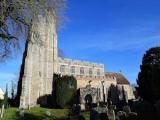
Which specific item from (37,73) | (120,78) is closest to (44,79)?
(37,73)

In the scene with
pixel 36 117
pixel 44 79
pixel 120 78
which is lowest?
pixel 36 117

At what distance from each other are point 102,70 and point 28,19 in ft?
186

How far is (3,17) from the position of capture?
15289mm

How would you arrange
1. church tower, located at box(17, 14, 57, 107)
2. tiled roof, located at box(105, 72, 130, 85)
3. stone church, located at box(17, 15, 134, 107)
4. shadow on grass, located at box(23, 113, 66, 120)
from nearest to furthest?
shadow on grass, located at box(23, 113, 66, 120)
church tower, located at box(17, 14, 57, 107)
stone church, located at box(17, 15, 134, 107)
tiled roof, located at box(105, 72, 130, 85)

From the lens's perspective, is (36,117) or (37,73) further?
(37,73)

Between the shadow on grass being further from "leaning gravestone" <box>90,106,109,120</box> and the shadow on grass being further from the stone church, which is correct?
"leaning gravestone" <box>90,106,109,120</box>

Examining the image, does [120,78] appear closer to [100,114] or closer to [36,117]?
[36,117]

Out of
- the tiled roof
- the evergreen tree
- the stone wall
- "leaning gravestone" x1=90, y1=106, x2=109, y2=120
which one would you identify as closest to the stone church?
the stone wall

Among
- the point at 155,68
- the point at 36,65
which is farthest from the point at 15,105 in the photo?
the point at 155,68

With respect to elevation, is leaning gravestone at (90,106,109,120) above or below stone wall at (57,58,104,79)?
below

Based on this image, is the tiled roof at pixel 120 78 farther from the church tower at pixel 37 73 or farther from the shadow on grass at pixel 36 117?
the shadow on grass at pixel 36 117

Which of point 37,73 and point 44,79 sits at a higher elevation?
point 37,73

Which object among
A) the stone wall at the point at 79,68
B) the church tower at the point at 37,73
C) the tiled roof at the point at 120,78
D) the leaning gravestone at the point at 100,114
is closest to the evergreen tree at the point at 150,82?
the church tower at the point at 37,73

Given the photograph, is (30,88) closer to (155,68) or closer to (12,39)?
(155,68)
